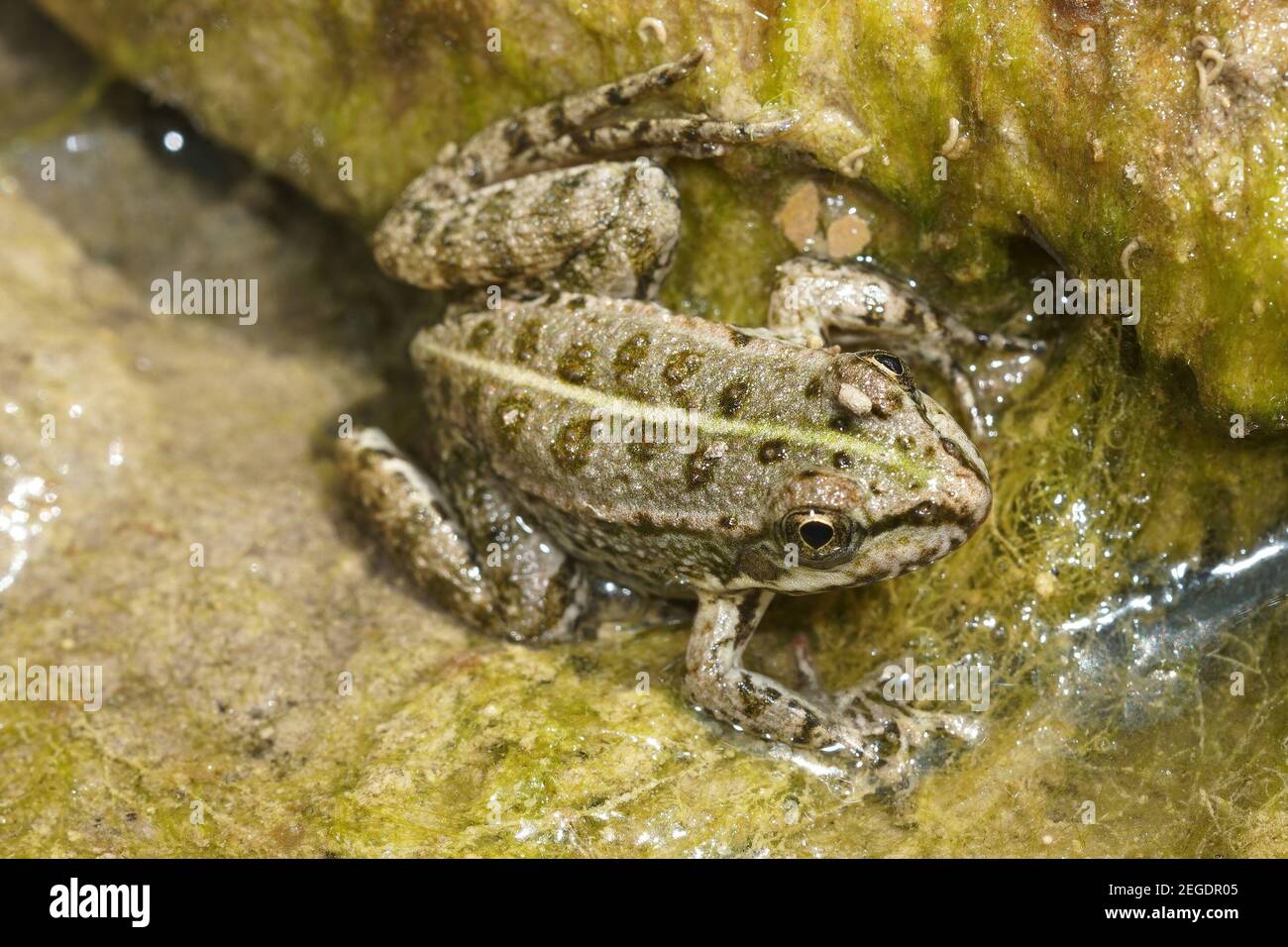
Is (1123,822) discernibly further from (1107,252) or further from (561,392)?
(561,392)

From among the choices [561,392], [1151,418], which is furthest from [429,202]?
[1151,418]

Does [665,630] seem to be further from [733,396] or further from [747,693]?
[733,396]

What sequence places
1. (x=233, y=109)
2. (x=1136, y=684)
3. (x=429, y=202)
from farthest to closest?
(x=233, y=109) → (x=429, y=202) → (x=1136, y=684)

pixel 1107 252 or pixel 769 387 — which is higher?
pixel 1107 252

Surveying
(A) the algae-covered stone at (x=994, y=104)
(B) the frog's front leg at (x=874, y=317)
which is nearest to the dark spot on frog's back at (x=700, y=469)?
(B) the frog's front leg at (x=874, y=317)

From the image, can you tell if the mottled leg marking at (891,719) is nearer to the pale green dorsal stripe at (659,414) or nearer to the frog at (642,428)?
the frog at (642,428)

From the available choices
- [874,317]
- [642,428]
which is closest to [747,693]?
[642,428]

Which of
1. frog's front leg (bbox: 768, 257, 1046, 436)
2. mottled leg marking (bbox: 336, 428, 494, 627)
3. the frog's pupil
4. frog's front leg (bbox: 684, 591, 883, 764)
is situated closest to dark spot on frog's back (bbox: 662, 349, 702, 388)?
frog's front leg (bbox: 768, 257, 1046, 436)
